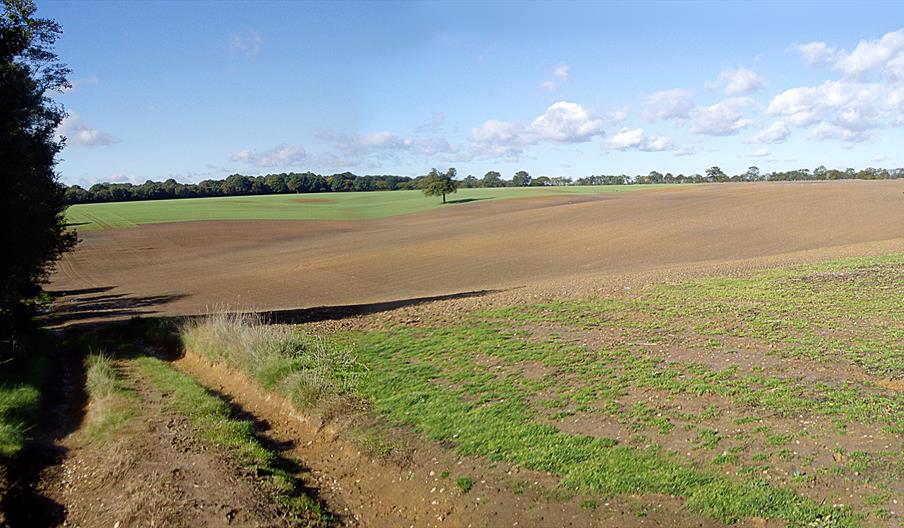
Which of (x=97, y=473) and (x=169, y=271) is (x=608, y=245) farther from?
(x=97, y=473)

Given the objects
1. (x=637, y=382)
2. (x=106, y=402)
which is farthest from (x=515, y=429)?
(x=106, y=402)

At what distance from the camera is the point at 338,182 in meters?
162

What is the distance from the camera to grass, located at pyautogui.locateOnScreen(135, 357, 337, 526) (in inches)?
333

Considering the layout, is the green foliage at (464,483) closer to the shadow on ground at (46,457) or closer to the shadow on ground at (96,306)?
the shadow on ground at (46,457)

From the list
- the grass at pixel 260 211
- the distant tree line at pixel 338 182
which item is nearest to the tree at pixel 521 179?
the distant tree line at pixel 338 182

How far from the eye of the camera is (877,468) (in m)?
7.39

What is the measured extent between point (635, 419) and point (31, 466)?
9309 mm

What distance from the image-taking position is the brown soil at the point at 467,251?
29.9 m

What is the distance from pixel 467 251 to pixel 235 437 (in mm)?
35546

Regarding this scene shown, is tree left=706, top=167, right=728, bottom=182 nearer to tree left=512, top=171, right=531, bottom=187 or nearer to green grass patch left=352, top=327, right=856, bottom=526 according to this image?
tree left=512, top=171, right=531, bottom=187

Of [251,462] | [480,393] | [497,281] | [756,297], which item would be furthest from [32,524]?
[497,281]

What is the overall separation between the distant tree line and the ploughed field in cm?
8388

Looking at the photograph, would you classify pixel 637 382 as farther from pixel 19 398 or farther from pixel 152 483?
pixel 19 398

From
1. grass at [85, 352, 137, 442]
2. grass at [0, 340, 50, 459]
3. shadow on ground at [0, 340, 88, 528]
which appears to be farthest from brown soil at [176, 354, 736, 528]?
grass at [0, 340, 50, 459]
